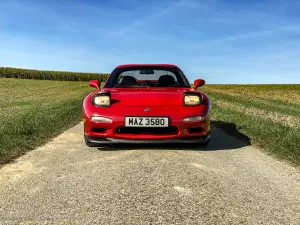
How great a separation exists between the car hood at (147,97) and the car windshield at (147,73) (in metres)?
0.66

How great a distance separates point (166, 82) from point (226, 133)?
2.01 metres

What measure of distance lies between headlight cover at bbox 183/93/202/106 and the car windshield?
3.28 ft

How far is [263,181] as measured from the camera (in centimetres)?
436

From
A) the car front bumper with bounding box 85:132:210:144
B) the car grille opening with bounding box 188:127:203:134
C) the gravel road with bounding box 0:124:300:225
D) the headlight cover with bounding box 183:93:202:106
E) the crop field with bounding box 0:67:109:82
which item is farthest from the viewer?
the crop field with bounding box 0:67:109:82

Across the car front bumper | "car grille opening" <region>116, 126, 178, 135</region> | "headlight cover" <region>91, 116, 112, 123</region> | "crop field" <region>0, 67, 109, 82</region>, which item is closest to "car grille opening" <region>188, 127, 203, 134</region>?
the car front bumper

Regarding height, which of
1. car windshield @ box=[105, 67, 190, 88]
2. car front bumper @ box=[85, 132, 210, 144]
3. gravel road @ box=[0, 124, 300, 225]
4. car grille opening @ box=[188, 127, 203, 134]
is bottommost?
gravel road @ box=[0, 124, 300, 225]

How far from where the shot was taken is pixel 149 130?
5.83 metres

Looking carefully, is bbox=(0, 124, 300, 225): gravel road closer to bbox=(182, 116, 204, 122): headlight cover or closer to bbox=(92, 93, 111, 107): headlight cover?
bbox=(182, 116, 204, 122): headlight cover

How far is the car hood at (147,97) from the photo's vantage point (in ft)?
19.4

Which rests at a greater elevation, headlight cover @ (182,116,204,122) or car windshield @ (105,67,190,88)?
car windshield @ (105,67,190,88)

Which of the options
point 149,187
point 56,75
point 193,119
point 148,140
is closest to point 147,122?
point 148,140

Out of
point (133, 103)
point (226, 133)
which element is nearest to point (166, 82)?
point (133, 103)

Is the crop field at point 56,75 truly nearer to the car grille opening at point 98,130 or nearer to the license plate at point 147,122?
the car grille opening at point 98,130

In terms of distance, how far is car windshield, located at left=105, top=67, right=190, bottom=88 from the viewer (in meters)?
7.09
